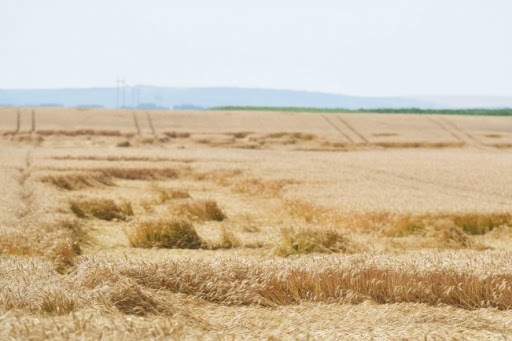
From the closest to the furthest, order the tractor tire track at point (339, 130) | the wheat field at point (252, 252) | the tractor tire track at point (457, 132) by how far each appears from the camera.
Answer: the wheat field at point (252, 252), the tractor tire track at point (457, 132), the tractor tire track at point (339, 130)

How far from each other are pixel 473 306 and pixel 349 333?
2.99m

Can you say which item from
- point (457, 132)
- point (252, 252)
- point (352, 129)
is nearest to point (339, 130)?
point (352, 129)

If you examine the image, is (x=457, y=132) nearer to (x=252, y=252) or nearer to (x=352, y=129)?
(x=352, y=129)

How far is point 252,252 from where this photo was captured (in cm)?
1332

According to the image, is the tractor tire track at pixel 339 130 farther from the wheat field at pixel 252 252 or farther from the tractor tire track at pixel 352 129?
the wheat field at pixel 252 252

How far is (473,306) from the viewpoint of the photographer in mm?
8117

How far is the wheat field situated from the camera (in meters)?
6.16

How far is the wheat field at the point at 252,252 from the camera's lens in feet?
20.2

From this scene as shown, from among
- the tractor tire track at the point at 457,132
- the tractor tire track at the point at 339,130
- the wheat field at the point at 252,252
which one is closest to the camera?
the wheat field at the point at 252,252

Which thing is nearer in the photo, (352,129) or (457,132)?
(457,132)

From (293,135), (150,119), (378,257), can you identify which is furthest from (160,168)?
(150,119)

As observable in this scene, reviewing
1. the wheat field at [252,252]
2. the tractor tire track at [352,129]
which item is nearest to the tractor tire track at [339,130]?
the tractor tire track at [352,129]

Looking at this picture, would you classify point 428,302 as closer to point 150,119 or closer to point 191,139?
point 191,139

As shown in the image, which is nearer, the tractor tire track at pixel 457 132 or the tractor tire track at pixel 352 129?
the tractor tire track at pixel 457 132
